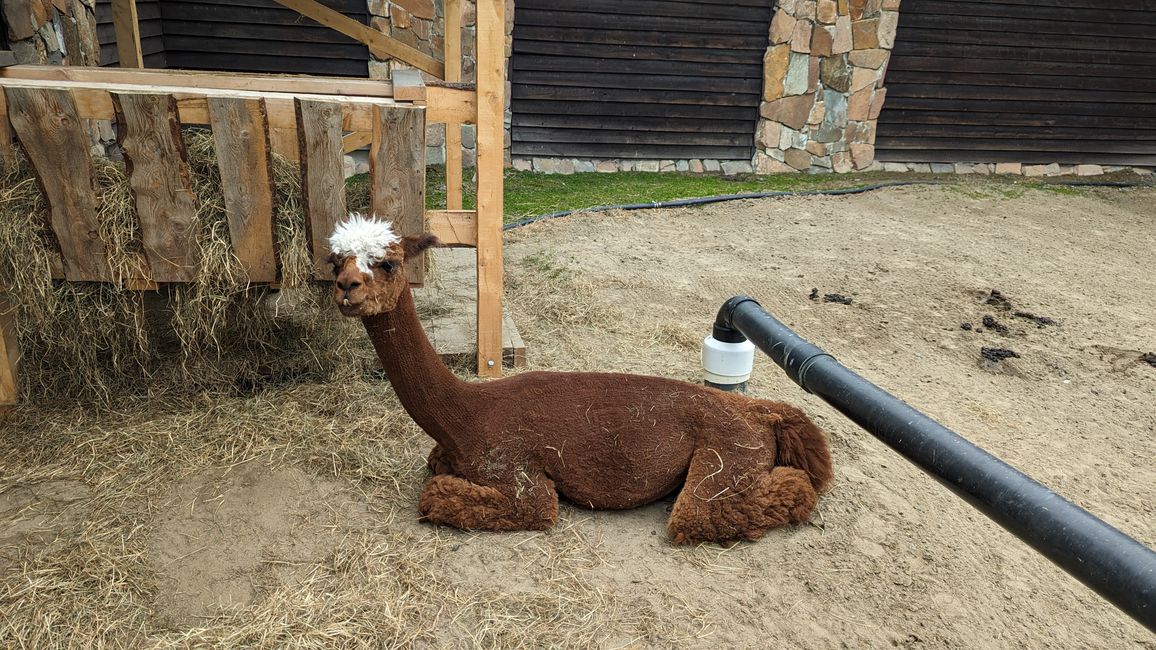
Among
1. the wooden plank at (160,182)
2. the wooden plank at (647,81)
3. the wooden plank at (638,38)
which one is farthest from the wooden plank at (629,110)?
the wooden plank at (160,182)

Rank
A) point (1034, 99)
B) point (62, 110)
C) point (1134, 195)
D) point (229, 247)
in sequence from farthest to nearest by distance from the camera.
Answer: point (1034, 99)
point (1134, 195)
point (229, 247)
point (62, 110)

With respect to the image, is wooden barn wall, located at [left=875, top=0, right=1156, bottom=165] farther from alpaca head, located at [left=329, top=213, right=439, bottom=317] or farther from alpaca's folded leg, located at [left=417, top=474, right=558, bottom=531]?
alpaca head, located at [left=329, top=213, right=439, bottom=317]

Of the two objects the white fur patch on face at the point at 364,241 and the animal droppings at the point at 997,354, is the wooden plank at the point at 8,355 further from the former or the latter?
the animal droppings at the point at 997,354

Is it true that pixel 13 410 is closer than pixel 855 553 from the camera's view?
No

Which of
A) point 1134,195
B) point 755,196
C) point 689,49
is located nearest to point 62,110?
point 755,196

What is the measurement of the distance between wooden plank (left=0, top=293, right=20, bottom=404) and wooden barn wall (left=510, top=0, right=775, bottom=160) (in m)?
7.82

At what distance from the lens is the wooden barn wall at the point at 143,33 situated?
6.93m

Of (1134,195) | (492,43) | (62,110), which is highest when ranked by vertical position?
(492,43)

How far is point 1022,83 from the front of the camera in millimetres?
12016

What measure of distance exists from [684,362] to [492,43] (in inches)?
84.4

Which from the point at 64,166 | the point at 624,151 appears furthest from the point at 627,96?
the point at 64,166

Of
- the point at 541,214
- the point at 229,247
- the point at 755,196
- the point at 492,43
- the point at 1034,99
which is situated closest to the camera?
the point at 229,247

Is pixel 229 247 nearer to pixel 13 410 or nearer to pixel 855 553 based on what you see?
pixel 13 410

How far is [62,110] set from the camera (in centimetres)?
321
